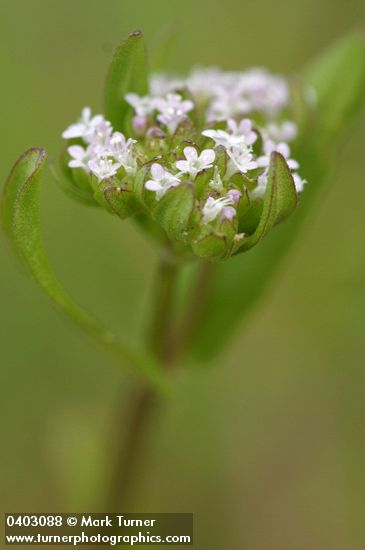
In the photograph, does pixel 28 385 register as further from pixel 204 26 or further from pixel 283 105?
pixel 204 26

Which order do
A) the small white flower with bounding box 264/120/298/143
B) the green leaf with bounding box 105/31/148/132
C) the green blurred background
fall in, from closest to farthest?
the green leaf with bounding box 105/31/148/132 < the small white flower with bounding box 264/120/298/143 < the green blurred background

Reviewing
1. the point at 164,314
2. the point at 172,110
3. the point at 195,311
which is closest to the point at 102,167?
the point at 172,110

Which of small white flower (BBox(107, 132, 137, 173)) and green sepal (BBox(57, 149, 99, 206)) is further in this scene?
green sepal (BBox(57, 149, 99, 206))

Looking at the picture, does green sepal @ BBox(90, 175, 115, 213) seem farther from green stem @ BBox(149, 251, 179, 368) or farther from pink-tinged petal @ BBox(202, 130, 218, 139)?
green stem @ BBox(149, 251, 179, 368)

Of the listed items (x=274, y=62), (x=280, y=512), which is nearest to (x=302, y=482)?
(x=280, y=512)

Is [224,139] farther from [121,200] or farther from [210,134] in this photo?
[121,200]

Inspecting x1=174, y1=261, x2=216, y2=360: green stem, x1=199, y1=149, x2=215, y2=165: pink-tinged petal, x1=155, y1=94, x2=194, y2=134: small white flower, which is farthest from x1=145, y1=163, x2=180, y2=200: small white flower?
x1=174, y1=261, x2=216, y2=360: green stem
